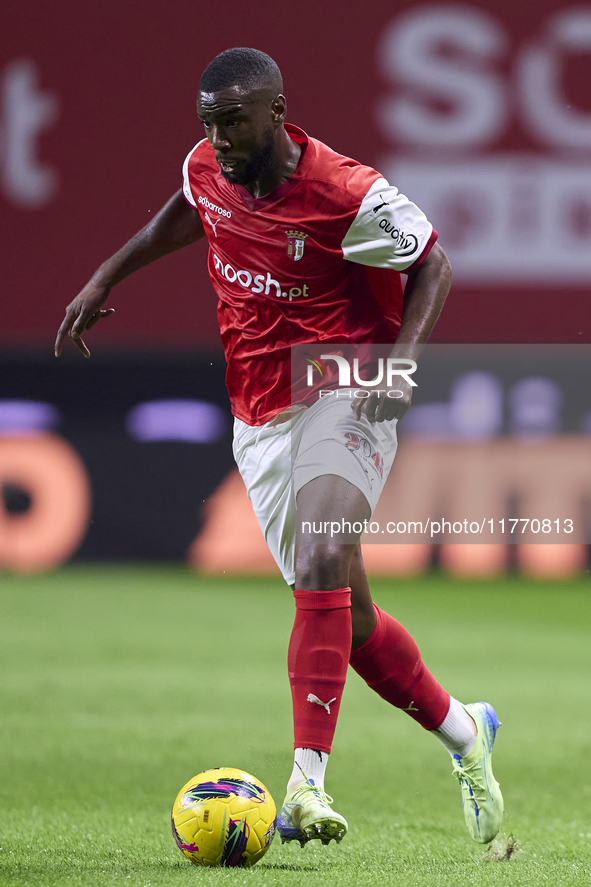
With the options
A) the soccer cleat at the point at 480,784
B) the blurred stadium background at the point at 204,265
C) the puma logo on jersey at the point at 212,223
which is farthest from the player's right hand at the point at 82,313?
the blurred stadium background at the point at 204,265

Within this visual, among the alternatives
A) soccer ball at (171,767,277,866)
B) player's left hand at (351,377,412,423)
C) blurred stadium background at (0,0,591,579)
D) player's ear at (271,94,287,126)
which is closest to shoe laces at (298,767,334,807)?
soccer ball at (171,767,277,866)

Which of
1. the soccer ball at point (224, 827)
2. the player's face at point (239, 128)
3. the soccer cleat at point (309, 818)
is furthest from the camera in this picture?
the player's face at point (239, 128)

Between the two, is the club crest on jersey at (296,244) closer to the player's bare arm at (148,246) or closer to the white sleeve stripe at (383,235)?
the white sleeve stripe at (383,235)

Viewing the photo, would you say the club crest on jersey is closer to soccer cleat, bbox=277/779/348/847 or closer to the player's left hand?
the player's left hand

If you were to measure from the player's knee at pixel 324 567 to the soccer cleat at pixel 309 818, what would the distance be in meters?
0.44

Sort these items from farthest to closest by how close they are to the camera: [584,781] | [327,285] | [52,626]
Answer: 1. [52,626]
2. [584,781]
3. [327,285]

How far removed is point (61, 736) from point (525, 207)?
7.04 meters

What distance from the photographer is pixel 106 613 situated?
8672mm

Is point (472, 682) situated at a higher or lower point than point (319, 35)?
lower

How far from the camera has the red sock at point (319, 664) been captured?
268cm

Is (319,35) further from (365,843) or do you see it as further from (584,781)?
(365,843)

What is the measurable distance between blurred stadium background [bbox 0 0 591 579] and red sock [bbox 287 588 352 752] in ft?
24.9

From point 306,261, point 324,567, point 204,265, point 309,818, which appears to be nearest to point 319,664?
point 324,567

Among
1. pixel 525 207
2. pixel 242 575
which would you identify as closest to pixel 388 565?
pixel 242 575
